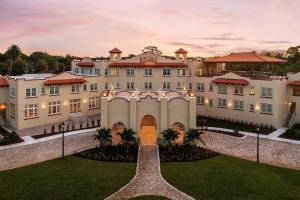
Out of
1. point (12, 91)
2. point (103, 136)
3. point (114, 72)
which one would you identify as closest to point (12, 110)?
point (12, 91)

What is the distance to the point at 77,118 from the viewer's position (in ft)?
154

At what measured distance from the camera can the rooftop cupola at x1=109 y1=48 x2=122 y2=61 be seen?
55500 mm

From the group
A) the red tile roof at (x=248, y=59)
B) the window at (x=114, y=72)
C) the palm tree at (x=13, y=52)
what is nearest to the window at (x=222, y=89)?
the red tile roof at (x=248, y=59)

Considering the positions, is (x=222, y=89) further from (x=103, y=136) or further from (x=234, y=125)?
(x=103, y=136)

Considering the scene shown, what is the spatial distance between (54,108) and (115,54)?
16.8 meters

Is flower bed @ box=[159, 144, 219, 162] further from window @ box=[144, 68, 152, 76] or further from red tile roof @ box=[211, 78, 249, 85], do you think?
window @ box=[144, 68, 152, 76]

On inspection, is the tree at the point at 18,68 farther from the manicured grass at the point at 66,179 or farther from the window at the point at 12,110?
the manicured grass at the point at 66,179

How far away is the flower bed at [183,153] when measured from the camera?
28898 millimetres

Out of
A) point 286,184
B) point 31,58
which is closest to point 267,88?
point 286,184

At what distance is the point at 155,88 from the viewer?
179 ft

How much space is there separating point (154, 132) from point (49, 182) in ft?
57.3

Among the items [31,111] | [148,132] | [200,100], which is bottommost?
[148,132]

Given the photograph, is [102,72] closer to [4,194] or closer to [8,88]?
[8,88]

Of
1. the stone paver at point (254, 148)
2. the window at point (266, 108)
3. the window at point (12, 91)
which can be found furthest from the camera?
the window at point (266, 108)
